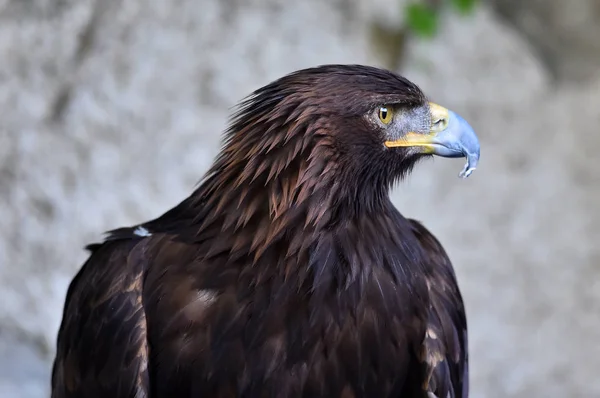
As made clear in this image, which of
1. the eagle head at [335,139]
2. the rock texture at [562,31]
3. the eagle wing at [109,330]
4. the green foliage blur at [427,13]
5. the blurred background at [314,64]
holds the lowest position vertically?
the eagle wing at [109,330]

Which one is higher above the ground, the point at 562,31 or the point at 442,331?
the point at 562,31

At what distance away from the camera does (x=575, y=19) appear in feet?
15.5

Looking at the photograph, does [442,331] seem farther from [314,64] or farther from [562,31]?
[562,31]

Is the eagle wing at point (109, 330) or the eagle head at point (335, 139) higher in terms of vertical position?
the eagle head at point (335, 139)

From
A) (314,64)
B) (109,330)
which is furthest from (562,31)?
(109,330)

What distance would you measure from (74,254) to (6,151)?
1.91 ft

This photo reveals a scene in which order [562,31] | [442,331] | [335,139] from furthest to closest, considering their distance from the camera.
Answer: [562,31]
[442,331]
[335,139]

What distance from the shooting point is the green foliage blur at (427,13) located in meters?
4.32

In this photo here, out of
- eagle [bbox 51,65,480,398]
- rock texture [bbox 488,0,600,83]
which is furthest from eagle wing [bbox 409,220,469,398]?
rock texture [bbox 488,0,600,83]

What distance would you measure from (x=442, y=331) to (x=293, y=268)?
1.66 feet

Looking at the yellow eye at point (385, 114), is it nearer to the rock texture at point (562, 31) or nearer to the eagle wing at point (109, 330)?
the eagle wing at point (109, 330)

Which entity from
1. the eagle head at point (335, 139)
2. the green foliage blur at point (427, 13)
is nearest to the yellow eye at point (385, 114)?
the eagle head at point (335, 139)

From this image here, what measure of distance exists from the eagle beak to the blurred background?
2.13m

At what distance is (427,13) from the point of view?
14.3 feet
